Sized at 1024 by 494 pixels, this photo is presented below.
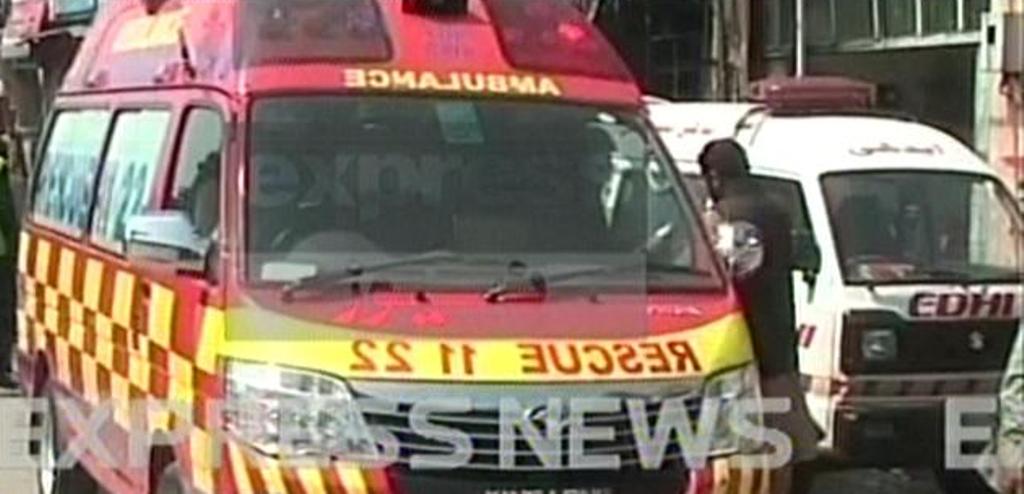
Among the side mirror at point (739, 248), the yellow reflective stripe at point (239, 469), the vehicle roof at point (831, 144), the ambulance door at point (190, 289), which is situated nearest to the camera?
the yellow reflective stripe at point (239, 469)

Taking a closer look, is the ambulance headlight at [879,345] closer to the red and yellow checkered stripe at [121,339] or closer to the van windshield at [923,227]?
the van windshield at [923,227]

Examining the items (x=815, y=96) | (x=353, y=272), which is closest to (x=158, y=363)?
(x=353, y=272)

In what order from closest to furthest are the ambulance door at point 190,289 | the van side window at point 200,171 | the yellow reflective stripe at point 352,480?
the yellow reflective stripe at point 352,480
the ambulance door at point 190,289
the van side window at point 200,171

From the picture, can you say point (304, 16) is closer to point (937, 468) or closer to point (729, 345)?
point (729, 345)

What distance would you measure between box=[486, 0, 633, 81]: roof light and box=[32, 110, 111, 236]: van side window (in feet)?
6.36

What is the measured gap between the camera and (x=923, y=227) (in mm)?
9484

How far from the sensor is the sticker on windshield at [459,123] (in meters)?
6.78

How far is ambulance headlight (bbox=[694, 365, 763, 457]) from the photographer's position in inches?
243

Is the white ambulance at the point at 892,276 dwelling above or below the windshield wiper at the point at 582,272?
below

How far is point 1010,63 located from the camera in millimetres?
5602

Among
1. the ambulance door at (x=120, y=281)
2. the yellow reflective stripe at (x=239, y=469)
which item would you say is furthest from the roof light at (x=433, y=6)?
the yellow reflective stripe at (x=239, y=469)

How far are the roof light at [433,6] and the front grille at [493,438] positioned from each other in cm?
169

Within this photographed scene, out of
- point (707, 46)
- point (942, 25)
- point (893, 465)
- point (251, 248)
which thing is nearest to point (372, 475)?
point (251, 248)

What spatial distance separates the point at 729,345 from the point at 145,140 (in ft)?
8.03
